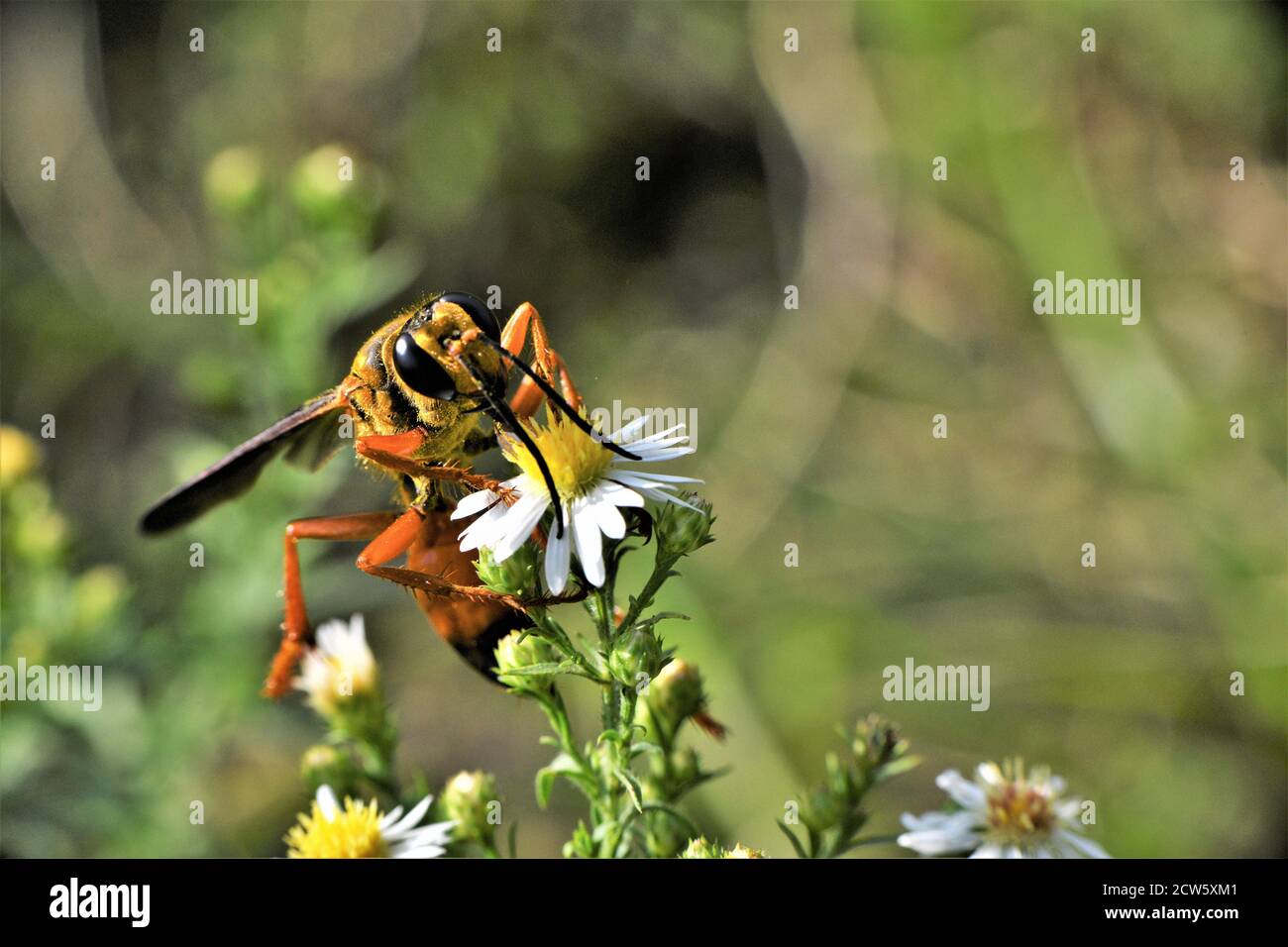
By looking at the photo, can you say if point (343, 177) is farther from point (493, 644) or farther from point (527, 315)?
point (493, 644)

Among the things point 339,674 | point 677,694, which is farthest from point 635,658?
point 339,674

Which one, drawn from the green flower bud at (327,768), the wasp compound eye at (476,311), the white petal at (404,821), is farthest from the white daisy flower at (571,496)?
the green flower bud at (327,768)

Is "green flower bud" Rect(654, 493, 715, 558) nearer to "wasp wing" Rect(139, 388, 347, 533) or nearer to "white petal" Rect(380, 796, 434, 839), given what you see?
"white petal" Rect(380, 796, 434, 839)

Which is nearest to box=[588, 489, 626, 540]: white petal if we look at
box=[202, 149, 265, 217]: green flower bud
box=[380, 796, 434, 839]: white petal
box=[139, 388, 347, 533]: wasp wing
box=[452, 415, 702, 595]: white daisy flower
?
→ box=[452, 415, 702, 595]: white daisy flower

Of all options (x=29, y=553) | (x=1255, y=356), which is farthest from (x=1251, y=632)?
(x=29, y=553)

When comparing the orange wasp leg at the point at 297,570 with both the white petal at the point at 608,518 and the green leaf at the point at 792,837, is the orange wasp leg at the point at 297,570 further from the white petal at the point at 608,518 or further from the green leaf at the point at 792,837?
the green leaf at the point at 792,837

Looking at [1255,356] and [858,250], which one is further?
[858,250]
